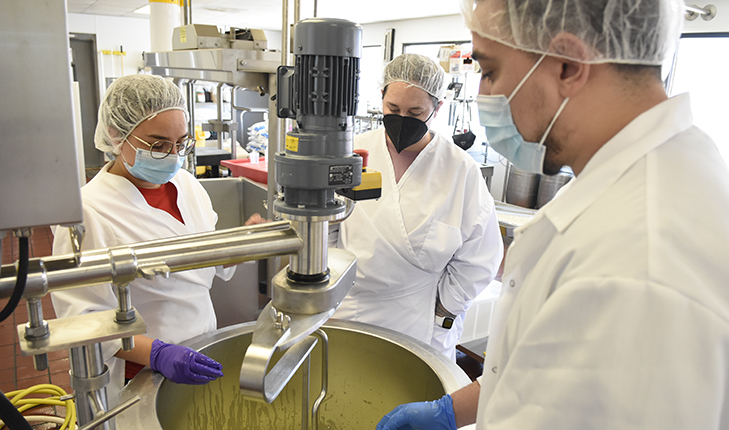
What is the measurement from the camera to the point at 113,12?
25.0 ft

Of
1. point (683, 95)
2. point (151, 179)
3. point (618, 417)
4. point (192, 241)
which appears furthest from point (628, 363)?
point (151, 179)

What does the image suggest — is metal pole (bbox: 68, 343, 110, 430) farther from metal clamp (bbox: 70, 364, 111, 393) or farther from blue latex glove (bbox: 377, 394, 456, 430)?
blue latex glove (bbox: 377, 394, 456, 430)

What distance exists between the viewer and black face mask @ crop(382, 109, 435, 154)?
1572mm

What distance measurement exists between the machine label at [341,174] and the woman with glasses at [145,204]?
0.67 meters

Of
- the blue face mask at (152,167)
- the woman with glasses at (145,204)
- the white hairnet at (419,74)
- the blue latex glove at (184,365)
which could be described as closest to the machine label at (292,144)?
the blue latex glove at (184,365)

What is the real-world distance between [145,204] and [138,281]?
8.4 inches

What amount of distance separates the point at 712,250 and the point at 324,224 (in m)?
0.45

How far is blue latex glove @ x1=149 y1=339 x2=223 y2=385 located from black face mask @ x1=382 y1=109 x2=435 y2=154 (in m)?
0.90

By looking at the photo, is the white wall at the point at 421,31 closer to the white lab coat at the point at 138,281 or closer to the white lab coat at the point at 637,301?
the white lab coat at the point at 138,281

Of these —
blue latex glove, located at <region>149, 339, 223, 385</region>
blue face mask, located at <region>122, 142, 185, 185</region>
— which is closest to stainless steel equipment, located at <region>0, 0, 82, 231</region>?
blue latex glove, located at <region>149, 339, 223, 385</region>

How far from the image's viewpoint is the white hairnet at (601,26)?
603 millimetres

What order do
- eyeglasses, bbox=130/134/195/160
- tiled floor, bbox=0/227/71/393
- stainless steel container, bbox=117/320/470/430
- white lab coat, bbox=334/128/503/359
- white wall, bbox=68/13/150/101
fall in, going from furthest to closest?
1. white wall, bbox=68/13/150/101
2. tiled floor, bbox=0/227/71/393
3. white lab coat, bbox=334/128/503/359
4. eyeglasses, bbox=130/134/195/160
5. stainless steel container, bbox=117/320/470/430

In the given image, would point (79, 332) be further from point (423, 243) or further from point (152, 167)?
point (423, 243)

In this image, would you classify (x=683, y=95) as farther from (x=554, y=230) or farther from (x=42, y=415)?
(x=42, y=415)
